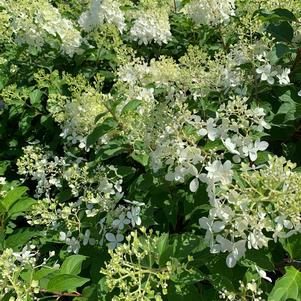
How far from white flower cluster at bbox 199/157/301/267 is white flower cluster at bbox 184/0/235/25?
2.02 meters

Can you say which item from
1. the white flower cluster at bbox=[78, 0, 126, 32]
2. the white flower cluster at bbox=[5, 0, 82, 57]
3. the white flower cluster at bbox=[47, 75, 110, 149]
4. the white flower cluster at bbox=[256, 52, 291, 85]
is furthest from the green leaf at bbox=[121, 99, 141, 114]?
the white flower cluster at bbox=[78, 0, 126, 32]

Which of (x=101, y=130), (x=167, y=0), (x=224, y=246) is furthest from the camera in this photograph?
(x=167, y=0)

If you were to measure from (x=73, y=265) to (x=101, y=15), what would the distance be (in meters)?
2.11

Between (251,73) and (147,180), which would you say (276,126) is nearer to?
(251,73)

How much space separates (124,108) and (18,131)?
5.05ft

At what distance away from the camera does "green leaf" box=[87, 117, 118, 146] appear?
219 centimetres

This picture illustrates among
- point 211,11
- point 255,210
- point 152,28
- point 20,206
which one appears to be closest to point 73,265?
point 20,206

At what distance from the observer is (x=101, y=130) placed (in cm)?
219

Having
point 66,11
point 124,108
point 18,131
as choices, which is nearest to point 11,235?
point 124,108

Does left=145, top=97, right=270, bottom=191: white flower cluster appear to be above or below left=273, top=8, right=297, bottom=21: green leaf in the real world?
below

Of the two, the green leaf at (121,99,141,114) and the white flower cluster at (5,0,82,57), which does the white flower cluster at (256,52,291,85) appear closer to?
the green leaf at (121,99,141,114)

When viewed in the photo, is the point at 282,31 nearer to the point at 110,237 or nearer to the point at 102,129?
the point at 102,129

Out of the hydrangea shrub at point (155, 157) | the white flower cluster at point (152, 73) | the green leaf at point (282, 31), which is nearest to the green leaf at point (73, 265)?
the hydrangea shrub at point (155, 157)

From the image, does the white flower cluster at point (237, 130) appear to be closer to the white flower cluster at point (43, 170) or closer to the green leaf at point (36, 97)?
the white flower cluster at point (43, 170)
